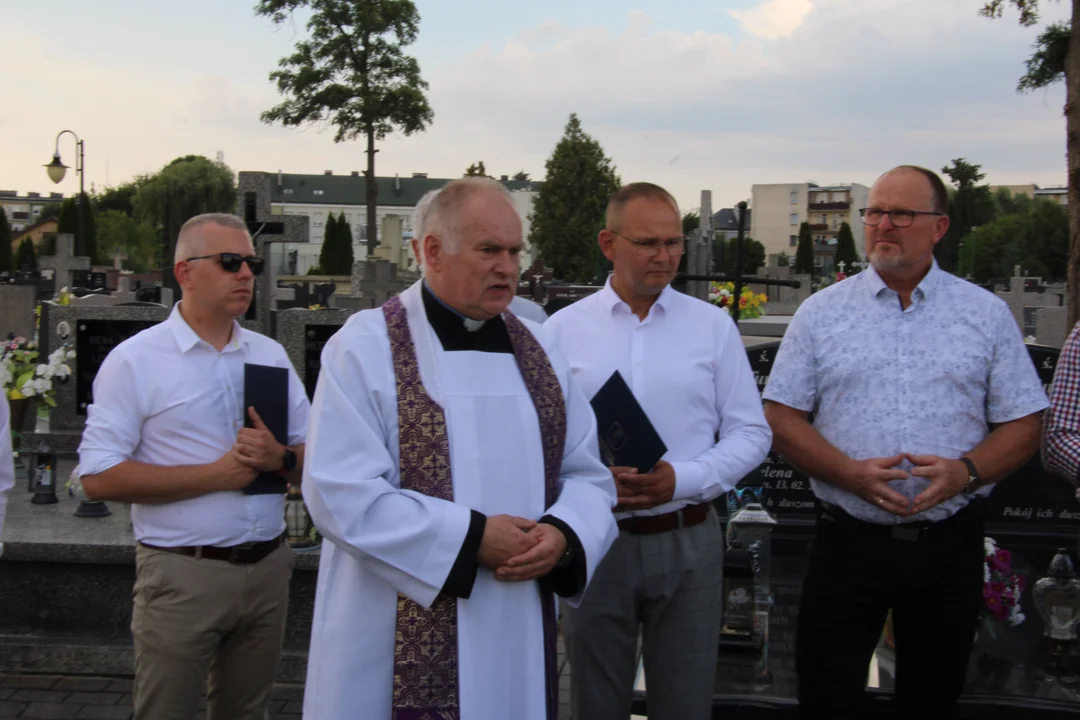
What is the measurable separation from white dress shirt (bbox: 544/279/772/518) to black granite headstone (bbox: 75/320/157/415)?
227 inches

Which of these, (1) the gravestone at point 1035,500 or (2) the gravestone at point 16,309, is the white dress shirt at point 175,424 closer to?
(1) the gravestone at point 1035,500

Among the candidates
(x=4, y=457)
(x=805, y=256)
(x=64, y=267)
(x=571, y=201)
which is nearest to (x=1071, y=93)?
(x=4, y=457)

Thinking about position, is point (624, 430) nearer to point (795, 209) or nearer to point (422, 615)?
point (422, 615)

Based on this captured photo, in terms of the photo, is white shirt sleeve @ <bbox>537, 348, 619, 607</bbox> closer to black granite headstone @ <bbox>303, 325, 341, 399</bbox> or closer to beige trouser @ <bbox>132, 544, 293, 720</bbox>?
beige trouser @ <bbox>132, 544, 293, 720</bbox>

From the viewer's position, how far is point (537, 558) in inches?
98.7

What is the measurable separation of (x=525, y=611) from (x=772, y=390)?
Answer: 1.43m

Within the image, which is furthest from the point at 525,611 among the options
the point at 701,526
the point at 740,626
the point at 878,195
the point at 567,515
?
the point at 740,626

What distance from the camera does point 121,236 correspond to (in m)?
71.1

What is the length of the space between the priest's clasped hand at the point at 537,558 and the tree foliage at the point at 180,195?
62387 millimetres

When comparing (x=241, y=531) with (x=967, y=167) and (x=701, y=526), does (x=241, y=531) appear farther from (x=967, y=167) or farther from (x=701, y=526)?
(x=967, y=167)

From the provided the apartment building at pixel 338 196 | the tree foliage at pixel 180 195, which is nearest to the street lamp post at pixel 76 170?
the tree foliage at pixel 180 195

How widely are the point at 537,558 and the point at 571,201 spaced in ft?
187

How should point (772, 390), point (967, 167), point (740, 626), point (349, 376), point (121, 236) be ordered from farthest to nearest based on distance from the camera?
point (121, 236) → point (967, 167) → point (740, 626) → point (772, 390) → point (349, 376)

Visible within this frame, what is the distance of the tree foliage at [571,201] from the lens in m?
57.5
